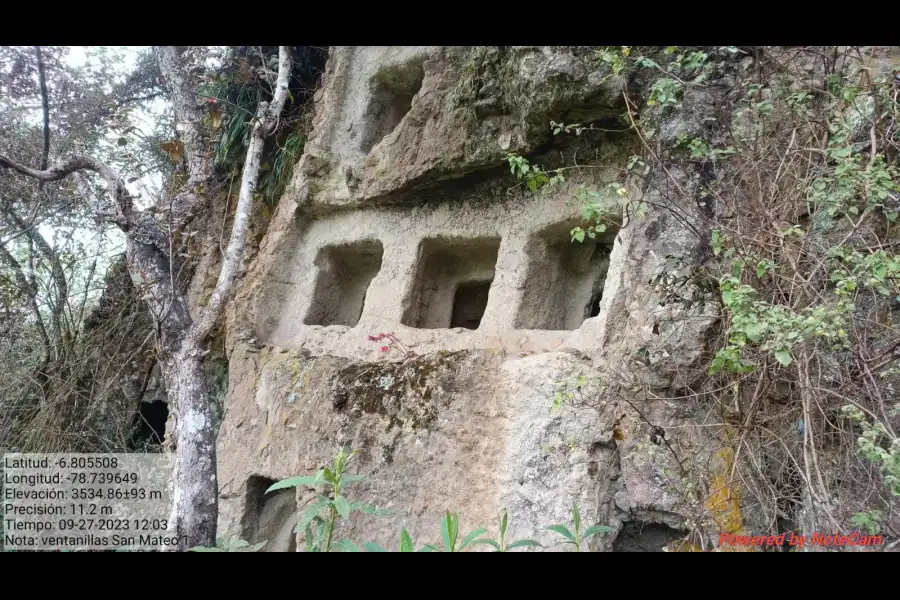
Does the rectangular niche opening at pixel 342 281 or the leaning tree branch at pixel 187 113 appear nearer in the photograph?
the leaning tree branch at pixel 187 113

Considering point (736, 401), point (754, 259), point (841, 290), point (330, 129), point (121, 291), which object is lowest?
point (736, 401)

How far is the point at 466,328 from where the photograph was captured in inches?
182

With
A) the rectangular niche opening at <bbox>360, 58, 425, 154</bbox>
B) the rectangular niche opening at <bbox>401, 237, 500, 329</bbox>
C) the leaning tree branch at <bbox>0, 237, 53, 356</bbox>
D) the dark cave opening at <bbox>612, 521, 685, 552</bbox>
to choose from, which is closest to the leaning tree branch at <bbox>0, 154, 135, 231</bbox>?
the rectangular niche opening at <bbox>401, 237, 500, 329</bbox>

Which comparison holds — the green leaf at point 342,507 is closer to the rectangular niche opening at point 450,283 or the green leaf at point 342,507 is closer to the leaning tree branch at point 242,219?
the leaning tree branch at point 242,219

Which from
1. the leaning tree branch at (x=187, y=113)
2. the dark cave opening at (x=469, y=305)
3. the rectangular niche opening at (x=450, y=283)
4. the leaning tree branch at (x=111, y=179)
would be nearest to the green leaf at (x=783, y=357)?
the rectangular niche opening at (x=450, y=283)

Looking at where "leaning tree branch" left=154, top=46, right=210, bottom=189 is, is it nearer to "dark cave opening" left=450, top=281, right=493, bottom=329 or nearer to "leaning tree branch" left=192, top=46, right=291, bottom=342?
"leaning tree branch" left=192, top=46, right=291, bottom=342

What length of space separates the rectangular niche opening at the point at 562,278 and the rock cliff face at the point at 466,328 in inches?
0.6

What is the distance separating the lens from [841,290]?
2.17m

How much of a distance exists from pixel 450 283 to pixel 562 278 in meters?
1.07

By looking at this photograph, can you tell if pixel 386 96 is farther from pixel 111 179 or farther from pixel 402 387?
pixel 402 387

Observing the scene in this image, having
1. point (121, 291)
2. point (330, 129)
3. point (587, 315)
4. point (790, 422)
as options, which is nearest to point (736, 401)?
point (790, 422)

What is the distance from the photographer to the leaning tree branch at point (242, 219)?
385 cm

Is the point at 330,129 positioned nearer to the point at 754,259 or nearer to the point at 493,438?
the point at 493,438

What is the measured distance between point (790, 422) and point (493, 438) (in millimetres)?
1474
